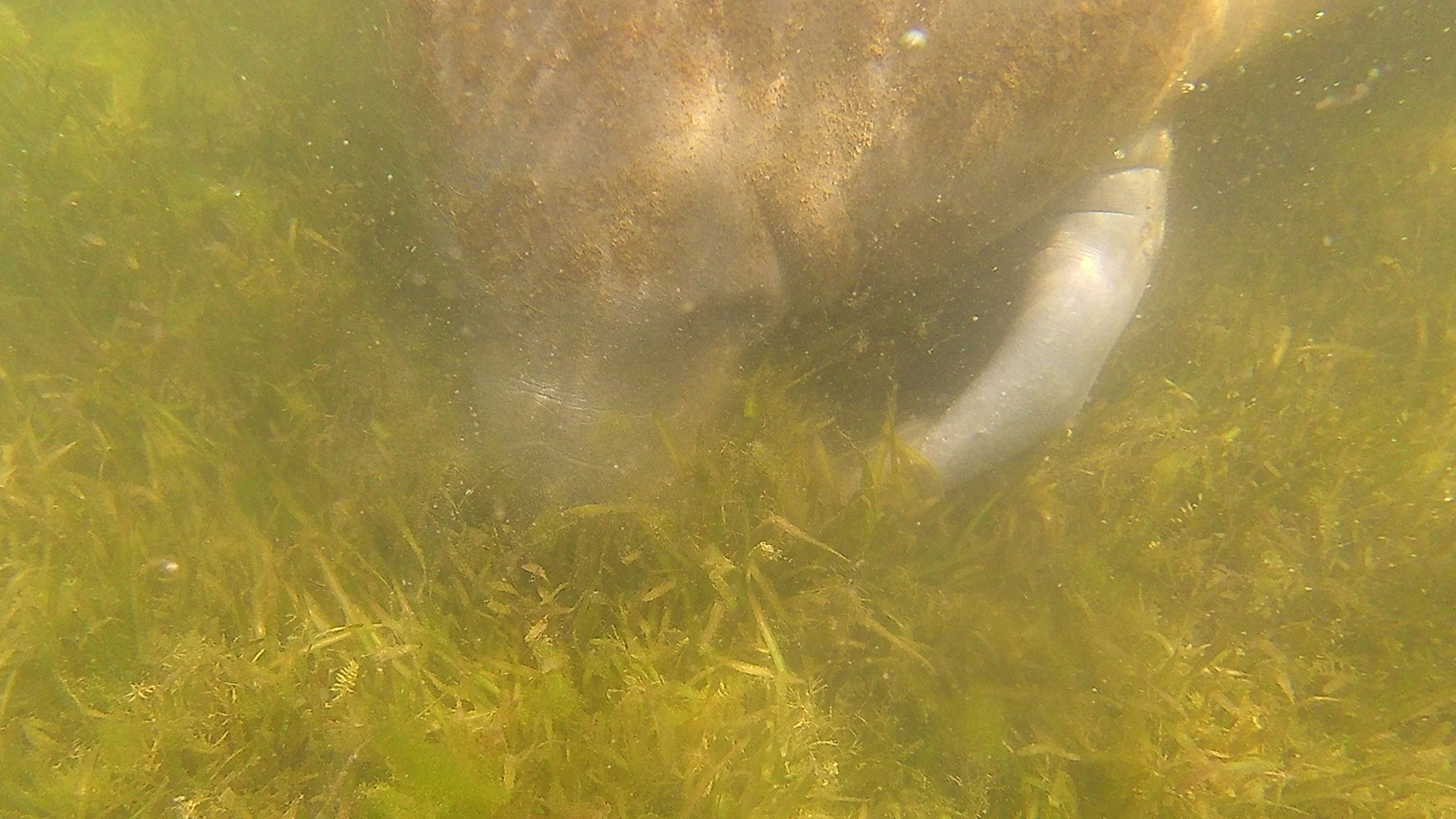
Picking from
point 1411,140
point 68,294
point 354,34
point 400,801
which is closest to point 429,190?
point 400,801

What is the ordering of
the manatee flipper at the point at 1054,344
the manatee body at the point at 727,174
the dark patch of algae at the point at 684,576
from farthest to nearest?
the manatee flipper at the point at 1054,344 < the dark patch of algae at the point at 684,576 < the manatee body at the point at 727,174

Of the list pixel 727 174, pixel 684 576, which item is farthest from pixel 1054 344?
pixel 684 576

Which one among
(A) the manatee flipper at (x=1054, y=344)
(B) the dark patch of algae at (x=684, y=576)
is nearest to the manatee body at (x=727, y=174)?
(A) the manatee flipper at (x=1054, y=344)

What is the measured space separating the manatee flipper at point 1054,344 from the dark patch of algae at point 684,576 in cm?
24

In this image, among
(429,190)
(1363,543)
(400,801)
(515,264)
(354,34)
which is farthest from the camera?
(354,34)

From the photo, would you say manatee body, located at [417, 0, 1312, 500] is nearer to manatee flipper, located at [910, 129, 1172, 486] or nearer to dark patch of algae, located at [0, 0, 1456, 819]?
manatee flipper, located at [910, 129, 1172, 486]

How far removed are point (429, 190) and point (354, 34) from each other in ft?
9.09

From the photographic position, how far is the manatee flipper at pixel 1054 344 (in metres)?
2.64

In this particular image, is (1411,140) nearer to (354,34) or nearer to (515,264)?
(515,264)

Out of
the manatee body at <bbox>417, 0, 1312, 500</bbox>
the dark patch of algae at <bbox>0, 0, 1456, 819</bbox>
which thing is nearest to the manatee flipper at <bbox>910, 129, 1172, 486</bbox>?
the manatee body at <bbox>417, 0, 1312, 500</bbox>

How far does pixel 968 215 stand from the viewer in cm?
254

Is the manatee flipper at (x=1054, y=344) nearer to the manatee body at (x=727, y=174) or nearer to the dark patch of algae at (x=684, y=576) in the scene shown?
the manatee body at (x=727, y=174)

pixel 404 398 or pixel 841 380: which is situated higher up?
pixel 404 398

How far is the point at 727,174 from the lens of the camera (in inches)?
81.7
